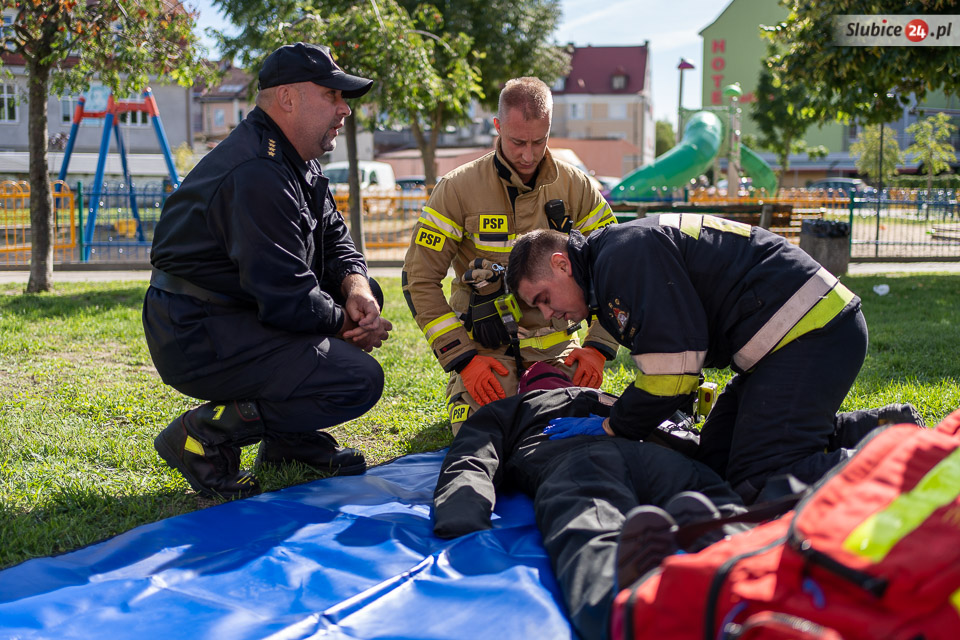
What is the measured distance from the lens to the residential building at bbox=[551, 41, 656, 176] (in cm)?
5994

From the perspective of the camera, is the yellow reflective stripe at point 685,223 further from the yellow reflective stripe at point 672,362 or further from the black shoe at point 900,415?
the black shoe at point 900,415

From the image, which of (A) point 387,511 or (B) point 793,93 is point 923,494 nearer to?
(A) point 387,511

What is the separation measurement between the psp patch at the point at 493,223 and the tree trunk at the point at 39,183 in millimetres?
7120

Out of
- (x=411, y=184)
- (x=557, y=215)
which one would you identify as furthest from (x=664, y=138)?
(x=557, y=215)

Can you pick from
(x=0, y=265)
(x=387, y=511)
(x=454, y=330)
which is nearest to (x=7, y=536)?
(x=387, y=511)

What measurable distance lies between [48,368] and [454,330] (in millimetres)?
3317

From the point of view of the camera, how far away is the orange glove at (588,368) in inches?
169

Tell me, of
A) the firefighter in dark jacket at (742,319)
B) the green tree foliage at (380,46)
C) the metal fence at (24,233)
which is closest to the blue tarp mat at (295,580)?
the firefighter in dark jacket at (742,319)

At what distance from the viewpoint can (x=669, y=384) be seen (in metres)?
2.93

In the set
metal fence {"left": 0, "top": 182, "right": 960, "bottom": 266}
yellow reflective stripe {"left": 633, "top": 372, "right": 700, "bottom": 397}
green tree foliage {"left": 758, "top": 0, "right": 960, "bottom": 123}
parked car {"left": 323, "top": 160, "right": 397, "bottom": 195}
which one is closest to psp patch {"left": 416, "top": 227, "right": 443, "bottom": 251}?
yellow reflective stripe {"left": 633, "top": 372, "right": 700, "bottom": 397}

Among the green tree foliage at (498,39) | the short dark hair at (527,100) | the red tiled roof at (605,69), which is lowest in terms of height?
the short dark hair at (527,100)

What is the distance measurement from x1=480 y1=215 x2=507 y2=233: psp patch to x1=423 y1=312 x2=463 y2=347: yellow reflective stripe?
0.52m

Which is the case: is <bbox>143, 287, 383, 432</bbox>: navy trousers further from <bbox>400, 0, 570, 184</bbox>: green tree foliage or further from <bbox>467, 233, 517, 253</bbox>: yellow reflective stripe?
<bbox>400, 0, 570, 184</bbox>: green tree foliage

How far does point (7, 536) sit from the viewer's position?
3.05 metres
